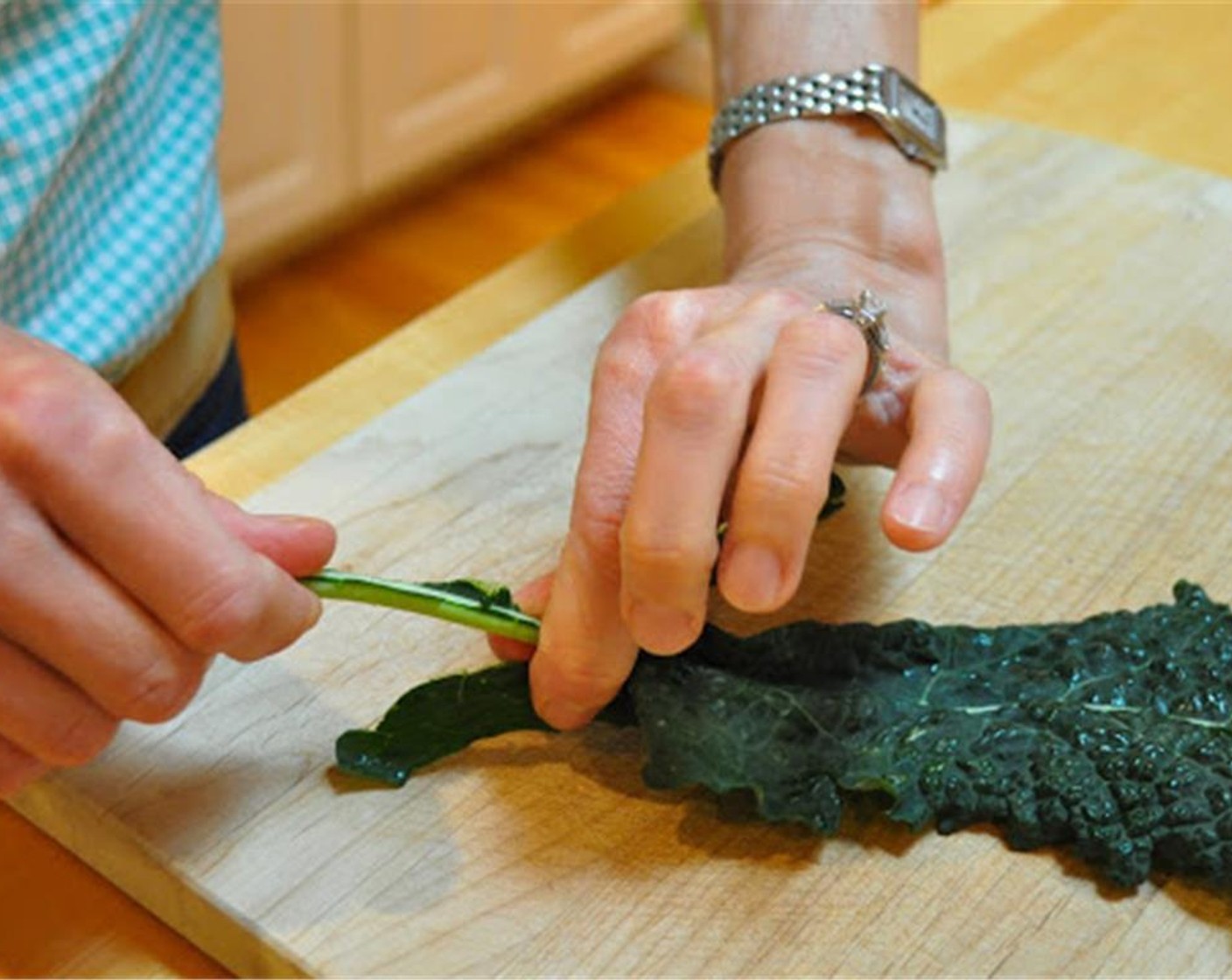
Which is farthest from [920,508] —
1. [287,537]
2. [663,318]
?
[287,537]

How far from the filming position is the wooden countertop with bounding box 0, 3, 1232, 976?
2.58 feet

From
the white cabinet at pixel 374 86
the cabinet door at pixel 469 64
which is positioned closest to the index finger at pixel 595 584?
the white cabinet at pixel 374 86

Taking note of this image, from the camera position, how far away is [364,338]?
255cm

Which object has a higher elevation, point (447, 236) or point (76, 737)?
point (76, 737)

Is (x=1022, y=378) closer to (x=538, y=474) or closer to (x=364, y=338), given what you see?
(x=538, y=474)

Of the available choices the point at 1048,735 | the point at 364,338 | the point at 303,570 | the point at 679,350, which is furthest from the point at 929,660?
the point at 364,338

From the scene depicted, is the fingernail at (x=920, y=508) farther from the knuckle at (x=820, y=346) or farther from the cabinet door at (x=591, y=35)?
the cabinet door at (x=591, y=35)

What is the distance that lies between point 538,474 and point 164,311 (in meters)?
0.26

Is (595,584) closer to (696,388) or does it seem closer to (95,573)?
(696,388)

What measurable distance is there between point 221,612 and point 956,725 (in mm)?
335

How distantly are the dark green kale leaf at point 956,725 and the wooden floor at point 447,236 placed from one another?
1.64 meters

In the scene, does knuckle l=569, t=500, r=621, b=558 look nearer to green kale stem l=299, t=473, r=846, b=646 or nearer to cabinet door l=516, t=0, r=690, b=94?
green kale stem l=299, t=473, r=846, b=646

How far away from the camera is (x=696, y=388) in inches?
30.0

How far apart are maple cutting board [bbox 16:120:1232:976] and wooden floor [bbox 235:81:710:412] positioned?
143 cm
